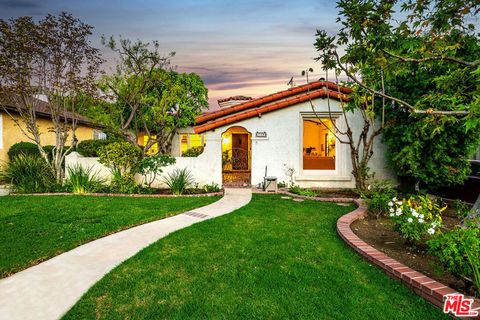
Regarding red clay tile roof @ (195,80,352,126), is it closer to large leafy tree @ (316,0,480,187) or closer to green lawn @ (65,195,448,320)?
large leafy tree @ (316,0,480,187)

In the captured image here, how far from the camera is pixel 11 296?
10.5 feet

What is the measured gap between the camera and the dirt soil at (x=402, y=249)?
361cm

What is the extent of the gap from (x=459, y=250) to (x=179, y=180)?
26.8ft

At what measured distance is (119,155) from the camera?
33.8 feet

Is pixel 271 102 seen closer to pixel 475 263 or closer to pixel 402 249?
pixel 402 249

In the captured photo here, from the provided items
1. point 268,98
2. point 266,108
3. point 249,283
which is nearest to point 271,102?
point 268,98

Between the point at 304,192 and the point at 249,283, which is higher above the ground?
the point at 304,192

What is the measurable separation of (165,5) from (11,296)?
14016 millimetres

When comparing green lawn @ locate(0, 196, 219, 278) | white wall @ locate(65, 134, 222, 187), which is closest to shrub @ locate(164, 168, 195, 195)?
white wall @ locate(65, 134, 222, 187)

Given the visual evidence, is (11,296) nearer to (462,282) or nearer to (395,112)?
(462,282)

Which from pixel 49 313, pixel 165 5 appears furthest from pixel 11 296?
pixel 165 5

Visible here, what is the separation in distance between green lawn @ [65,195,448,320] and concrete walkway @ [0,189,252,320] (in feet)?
0.68

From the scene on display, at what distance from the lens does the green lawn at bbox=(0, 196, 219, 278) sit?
453 centimetres

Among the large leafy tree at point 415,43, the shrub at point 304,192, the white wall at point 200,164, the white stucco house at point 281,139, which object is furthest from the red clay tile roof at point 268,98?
the large leafy tree at point 415,43
